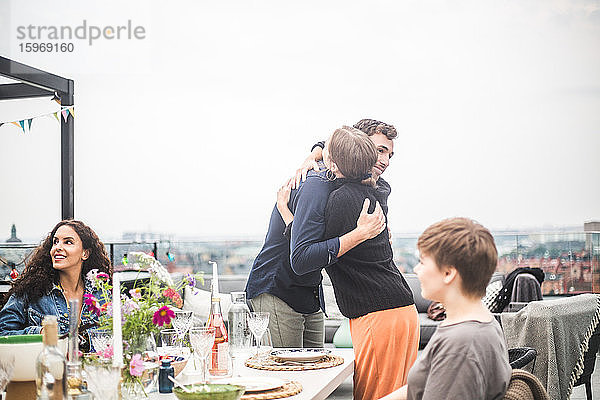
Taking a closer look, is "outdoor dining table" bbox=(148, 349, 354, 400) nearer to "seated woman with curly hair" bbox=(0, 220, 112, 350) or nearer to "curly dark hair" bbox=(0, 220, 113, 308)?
"seated woman with curly hair" bbox=(0, 220, 112, 350)

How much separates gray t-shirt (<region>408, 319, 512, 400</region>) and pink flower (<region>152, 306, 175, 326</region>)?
0.62 metres

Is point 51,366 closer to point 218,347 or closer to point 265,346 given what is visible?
point 218,347

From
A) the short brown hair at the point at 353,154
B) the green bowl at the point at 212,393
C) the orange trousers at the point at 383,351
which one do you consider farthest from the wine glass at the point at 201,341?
the short brown hair at the point at 353,154

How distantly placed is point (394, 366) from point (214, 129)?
3803mm

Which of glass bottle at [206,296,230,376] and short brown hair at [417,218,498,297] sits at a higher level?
short brown hair at [417,218,498,297]

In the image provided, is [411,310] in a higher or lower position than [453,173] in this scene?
lower

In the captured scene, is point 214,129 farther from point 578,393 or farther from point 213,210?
point 578,393

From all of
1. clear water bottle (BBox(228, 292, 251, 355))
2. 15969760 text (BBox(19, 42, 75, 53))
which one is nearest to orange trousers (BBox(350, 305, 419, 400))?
clear water bottle (BBox(228, 292, 251, 355))

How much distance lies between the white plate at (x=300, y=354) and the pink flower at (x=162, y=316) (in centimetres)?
63

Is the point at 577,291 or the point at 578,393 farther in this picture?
the point at 577,291

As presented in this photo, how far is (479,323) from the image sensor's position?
1495 mm

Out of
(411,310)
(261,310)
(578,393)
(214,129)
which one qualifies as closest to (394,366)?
(411,310)

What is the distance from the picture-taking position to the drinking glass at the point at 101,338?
1799 mm

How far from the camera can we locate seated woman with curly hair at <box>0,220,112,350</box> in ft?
8.21
